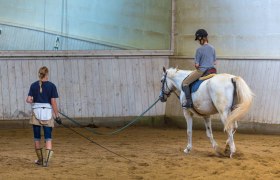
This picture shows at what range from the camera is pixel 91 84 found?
14.8 meters

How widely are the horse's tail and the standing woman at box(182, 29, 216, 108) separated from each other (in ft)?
2.39

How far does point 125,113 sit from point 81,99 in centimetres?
113

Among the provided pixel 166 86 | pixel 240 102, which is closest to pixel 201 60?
pixel 240 102

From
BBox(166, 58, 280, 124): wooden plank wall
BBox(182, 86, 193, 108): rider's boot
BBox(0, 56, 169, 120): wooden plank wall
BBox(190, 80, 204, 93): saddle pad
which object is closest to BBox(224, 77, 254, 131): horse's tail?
BBox(190, 80, 204, 93): saddle pad

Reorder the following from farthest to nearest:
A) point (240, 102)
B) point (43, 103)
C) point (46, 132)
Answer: point (240, 102) → point (46, 132) → point (43, 103)

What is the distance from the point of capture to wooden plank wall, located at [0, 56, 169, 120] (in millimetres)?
14289

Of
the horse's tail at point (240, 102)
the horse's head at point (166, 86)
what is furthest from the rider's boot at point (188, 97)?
the horse's tail at point (240, 102)

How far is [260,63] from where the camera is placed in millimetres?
13430

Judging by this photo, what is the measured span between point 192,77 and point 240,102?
1126mm

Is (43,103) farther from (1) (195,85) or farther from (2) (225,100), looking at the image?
(2) (225,100)

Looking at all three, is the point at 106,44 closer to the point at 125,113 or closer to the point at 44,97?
the point at 125,113

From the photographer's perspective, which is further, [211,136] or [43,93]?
[211,136]

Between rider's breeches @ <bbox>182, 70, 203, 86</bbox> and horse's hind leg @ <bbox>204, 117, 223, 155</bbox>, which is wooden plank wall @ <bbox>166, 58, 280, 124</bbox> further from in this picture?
rider's breeches @ <bbox>182, 70, 203, 86</bbox>

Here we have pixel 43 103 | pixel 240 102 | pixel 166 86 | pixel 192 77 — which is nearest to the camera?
pixel 43 103
